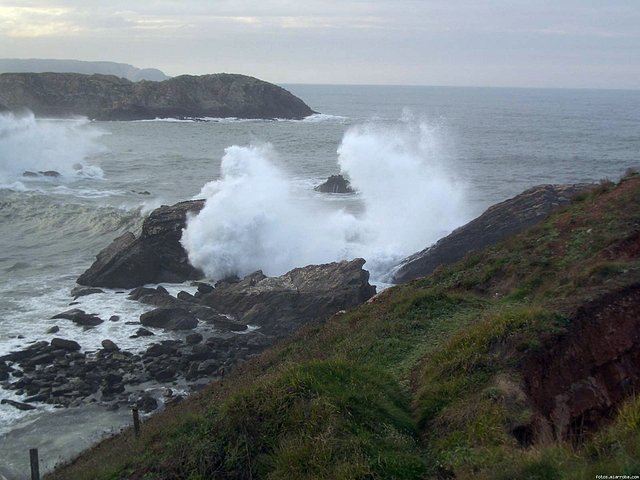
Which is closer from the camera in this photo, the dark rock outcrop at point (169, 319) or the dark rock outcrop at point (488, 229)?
the dark rock outcrop at point (169, 319)

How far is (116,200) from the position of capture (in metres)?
36.5

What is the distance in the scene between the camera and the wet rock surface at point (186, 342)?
1511 cm

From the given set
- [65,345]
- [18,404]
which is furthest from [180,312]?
[18,404]

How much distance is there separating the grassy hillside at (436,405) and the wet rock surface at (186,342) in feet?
12.1

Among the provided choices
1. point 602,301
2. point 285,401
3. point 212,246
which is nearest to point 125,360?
point 212,246

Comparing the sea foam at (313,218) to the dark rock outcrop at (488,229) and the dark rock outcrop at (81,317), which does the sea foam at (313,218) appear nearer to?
the dark rock outcrop at (488,229)

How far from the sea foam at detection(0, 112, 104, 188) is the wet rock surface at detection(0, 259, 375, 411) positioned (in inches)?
1044

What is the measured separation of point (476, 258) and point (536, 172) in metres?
32.8

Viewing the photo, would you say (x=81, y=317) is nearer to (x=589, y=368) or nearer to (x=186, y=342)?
(x=186, y=342)

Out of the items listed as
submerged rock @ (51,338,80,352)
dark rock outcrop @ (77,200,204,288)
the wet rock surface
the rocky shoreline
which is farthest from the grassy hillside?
dark rock outcrop @ (77,200,204,288)

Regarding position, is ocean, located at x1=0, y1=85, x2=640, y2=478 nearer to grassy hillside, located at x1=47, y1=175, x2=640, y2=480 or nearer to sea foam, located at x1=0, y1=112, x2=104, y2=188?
sea foam, located at x1=0, y1=112, x2=104, y2=188

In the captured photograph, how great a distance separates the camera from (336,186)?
37625 millimetres

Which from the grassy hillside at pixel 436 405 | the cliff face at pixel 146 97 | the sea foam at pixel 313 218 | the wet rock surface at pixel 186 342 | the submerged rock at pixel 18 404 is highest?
the cliff face at pixel 146 97

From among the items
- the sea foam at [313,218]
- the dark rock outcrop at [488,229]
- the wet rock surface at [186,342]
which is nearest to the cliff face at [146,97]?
the sea foam at [313,218]
